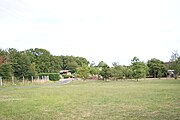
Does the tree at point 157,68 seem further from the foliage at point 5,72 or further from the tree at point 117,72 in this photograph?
the foliage at point 5,72

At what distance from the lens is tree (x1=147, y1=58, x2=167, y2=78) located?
234 feet

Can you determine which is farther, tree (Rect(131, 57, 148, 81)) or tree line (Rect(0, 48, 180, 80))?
tree (Rect(131, 57, 148, 81))

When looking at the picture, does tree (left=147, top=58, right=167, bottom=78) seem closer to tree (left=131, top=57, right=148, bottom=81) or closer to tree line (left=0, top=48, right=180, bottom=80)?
tree line (left=0, top=48, right=180, bottom=80)

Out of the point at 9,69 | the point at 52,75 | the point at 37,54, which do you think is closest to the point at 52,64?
the point at 37,54

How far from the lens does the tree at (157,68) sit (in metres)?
71.2

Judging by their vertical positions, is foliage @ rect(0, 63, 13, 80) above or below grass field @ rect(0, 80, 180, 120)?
above

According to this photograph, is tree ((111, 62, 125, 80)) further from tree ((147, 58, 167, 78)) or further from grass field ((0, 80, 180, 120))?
grass field ((0, 80, 180, 120))

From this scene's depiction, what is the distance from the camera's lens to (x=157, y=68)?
2803 inches

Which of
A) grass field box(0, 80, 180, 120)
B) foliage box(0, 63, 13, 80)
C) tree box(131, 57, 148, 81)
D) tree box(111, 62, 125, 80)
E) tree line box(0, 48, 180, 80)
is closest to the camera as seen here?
grass field box(0, 80, 180, 120)

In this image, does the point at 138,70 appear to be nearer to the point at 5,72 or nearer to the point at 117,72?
the point at 117,72

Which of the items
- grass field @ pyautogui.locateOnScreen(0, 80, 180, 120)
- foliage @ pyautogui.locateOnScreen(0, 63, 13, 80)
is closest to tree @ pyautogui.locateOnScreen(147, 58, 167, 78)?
foliage @ pyautogui.locateOnScreen(0, 63, 13, 80)

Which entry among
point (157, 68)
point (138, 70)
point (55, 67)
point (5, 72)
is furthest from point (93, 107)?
point (55, 67)

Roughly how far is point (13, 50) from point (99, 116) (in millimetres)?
49388

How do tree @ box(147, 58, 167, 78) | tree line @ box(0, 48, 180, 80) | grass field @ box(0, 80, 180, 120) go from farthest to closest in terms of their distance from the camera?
1. tree @ box(147, 58, 167, 78)
2. tree line @ box(0, 48, 180, 80)
3. grass field @ box(0, 80, 180, 120)
